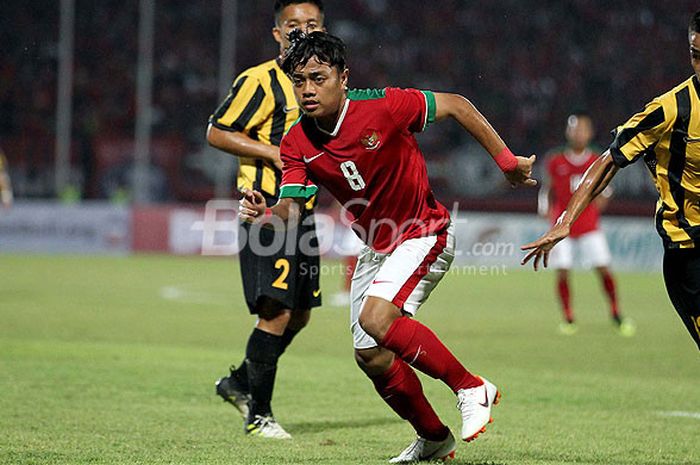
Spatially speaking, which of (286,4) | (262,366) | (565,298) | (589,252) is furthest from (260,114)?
(589,252)

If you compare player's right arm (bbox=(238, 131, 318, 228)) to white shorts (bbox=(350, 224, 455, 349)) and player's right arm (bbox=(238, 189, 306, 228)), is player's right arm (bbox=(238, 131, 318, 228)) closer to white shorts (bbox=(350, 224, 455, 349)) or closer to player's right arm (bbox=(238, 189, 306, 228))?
player's right arm (bbox=(238, 189, 306, 228))

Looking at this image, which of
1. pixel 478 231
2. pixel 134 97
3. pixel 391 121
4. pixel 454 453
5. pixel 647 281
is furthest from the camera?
pixel 134 97

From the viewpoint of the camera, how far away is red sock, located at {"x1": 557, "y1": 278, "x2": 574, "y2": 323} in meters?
12.3

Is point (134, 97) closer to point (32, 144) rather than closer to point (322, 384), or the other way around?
point (32, 144)

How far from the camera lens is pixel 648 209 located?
23.5m

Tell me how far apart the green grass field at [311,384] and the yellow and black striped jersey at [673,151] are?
1.18 meters

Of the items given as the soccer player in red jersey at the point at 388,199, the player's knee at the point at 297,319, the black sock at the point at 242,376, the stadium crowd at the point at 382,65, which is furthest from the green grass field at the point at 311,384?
the stadium crowd at the point at 382,65

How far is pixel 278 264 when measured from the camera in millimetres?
6137

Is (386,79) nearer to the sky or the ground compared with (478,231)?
nearer to the sky

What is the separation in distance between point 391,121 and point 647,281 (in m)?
16.1

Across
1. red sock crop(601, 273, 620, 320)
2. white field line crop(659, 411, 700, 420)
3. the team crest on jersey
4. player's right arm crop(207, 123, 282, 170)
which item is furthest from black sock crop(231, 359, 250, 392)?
red sock crop(601, 273, 620, 320)

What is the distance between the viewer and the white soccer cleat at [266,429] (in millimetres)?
5965

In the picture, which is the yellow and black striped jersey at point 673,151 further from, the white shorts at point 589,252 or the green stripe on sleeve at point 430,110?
the white shorts at point 589,252

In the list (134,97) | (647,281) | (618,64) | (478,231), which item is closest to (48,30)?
(134,97)
